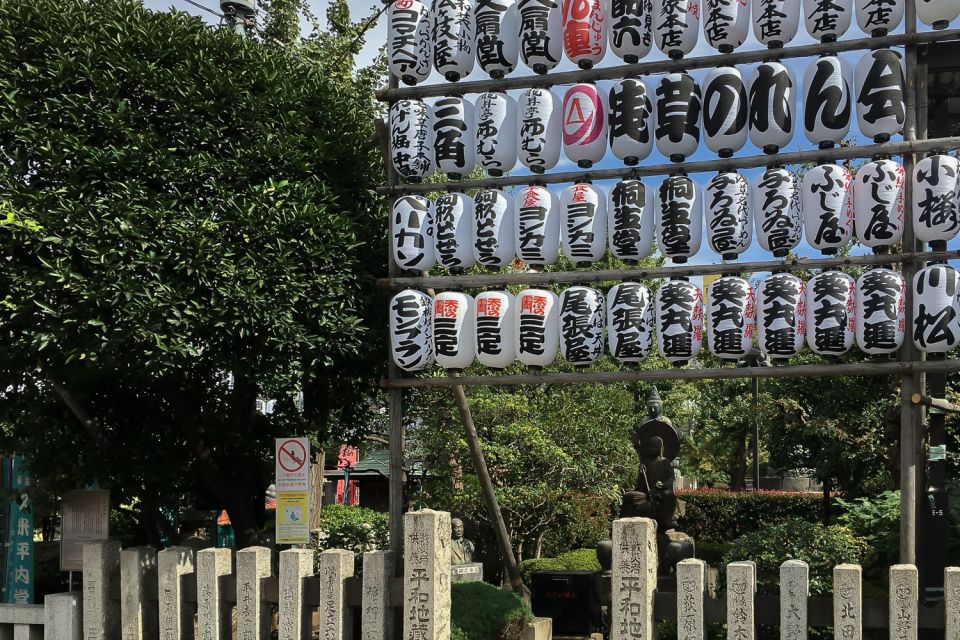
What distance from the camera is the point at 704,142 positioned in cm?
871

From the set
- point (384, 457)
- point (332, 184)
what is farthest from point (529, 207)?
point (384, 457)

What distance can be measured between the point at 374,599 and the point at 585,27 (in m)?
5.95

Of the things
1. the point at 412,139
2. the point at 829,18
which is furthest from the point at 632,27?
the point at 412,139

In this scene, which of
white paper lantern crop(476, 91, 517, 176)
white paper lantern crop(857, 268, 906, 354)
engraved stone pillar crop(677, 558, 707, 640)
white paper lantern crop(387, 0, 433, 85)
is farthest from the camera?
white paper lantern crop(387, 0, 433, 85)

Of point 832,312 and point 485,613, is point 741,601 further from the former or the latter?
point 485,613

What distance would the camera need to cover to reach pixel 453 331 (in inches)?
361

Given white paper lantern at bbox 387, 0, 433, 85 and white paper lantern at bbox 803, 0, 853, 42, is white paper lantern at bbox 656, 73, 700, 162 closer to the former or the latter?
white paper lantern at bbox 803, 0, 853, 42

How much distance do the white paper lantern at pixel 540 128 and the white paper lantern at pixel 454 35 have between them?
2.80 ft

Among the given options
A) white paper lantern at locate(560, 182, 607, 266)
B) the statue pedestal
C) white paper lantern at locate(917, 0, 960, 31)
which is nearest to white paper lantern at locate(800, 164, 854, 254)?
white paper lantern at locate(917, 0, 960, 31)

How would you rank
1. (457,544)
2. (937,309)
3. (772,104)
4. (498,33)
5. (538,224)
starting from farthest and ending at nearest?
1. (457,544)
2. (498,33)
3. (538,224)
4. (772,104)
5. (937,309)

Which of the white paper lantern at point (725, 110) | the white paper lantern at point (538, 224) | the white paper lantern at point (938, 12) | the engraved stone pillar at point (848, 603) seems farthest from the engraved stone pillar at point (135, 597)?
the white paper lantern at point (938, 12)

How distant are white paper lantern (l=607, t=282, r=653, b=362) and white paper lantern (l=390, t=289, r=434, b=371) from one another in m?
1.89

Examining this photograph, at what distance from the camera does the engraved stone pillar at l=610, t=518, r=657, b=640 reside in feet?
25.8

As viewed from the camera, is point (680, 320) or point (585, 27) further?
point (585, 27)
